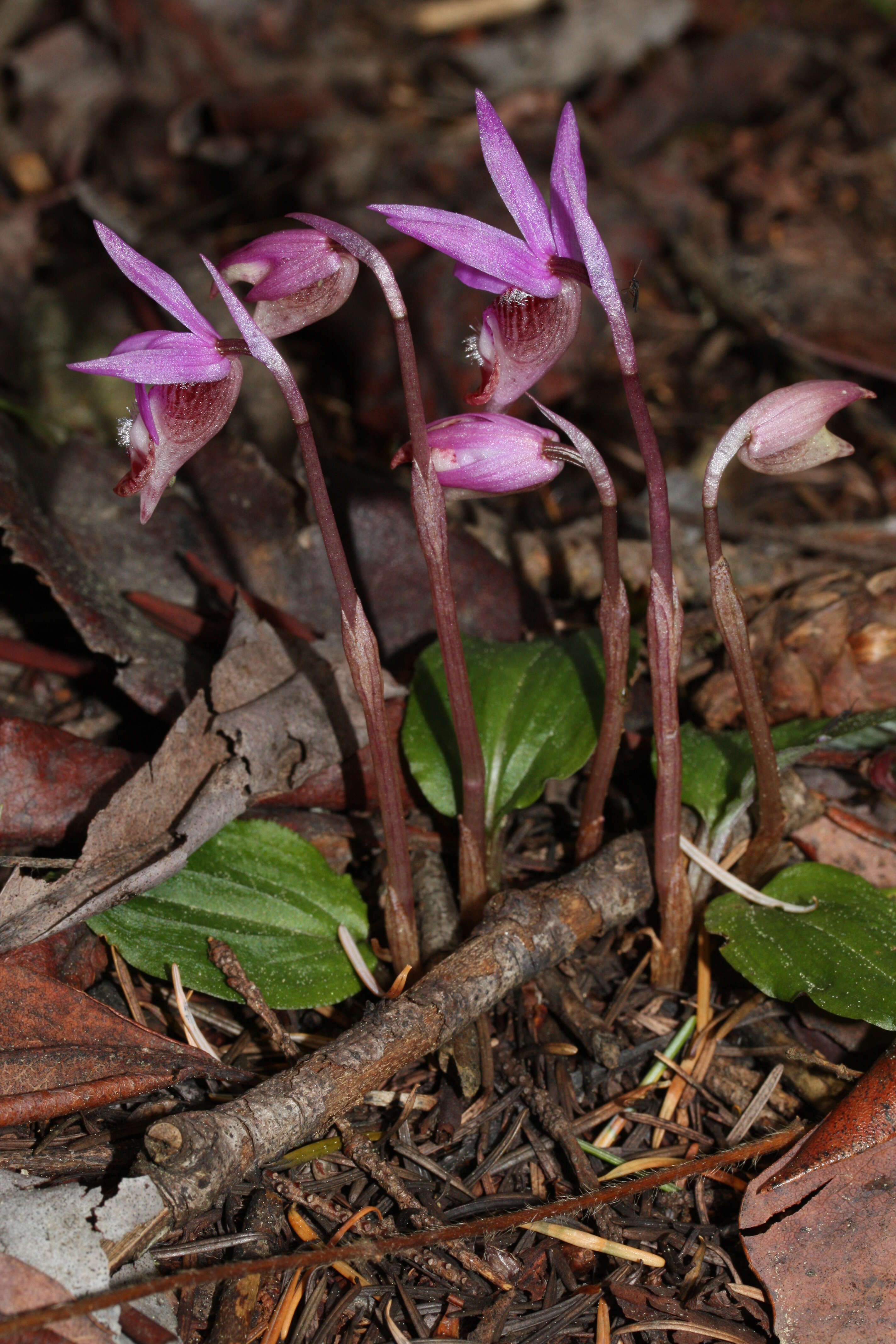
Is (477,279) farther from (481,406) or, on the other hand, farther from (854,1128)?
(854,1128)

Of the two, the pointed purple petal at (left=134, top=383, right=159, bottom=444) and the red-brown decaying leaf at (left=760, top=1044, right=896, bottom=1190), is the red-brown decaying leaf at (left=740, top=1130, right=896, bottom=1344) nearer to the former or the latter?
the red-brown decaying leaf at (left=760, top=1044, right=896, bottom=1190)

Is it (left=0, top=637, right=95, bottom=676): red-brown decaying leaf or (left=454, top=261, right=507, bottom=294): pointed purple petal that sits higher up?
(left=454, top=261, right=507, bottom=294): pointed purple petal

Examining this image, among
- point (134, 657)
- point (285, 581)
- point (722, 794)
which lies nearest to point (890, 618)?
point (722, 794)

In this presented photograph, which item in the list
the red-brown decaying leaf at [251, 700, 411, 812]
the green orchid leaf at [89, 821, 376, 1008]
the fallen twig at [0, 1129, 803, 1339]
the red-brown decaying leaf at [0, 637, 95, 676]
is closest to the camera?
the fallen twig at [0, 1129, 803, 1339]

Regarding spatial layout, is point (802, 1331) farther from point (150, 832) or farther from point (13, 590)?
point (13, 590)

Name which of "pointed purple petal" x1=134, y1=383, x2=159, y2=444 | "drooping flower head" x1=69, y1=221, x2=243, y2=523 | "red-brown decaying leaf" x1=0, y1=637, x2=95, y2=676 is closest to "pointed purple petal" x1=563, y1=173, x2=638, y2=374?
"drooping flower head" x1=69, y1=221, x2=243, y2=523

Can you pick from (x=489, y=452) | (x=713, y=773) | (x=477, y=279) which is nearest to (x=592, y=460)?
(x=489, y=452)
